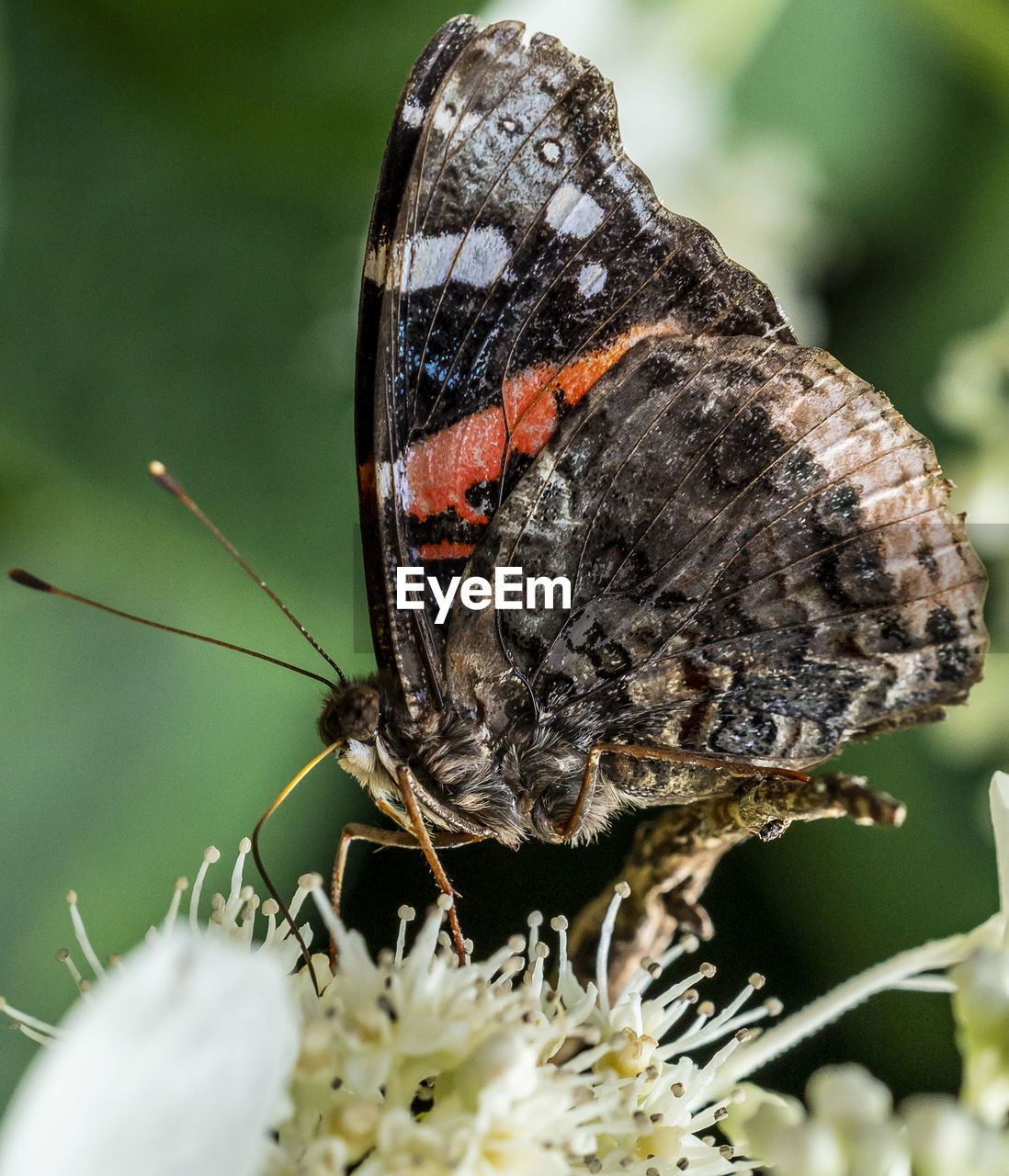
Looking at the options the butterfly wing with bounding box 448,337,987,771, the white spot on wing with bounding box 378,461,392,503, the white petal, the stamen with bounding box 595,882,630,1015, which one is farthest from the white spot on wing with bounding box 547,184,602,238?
the white petal

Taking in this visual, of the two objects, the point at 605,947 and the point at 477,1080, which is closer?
the point at 477,1080

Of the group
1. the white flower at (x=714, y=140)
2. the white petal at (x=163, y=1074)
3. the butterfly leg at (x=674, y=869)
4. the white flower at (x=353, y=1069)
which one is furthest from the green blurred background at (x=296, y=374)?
the white petal at (x=163, y=1074)

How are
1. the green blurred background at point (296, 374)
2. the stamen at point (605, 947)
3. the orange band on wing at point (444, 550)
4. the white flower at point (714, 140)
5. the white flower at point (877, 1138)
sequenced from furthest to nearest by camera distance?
the white flower at point (714, 140) < the green blurred background at point (296, 374) < the orange band on wing at point (444, 550) < the stamen at point (605, 947) < the white flower at point (877, 1138)

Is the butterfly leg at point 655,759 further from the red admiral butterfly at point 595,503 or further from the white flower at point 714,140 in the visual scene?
the white flower at point 714,140

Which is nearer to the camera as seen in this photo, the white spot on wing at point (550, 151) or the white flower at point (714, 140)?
the white spot on wing at point (550, 151)

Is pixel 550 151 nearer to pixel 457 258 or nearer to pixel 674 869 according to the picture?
pixel 457 258

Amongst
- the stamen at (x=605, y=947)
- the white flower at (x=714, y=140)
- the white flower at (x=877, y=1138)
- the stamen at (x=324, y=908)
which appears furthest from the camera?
the white flower at (x=714, y=140)

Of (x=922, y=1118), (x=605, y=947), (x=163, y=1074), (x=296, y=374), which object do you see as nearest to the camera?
(x=163, y=1074)

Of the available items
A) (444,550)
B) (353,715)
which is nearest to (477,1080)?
(353,715)
